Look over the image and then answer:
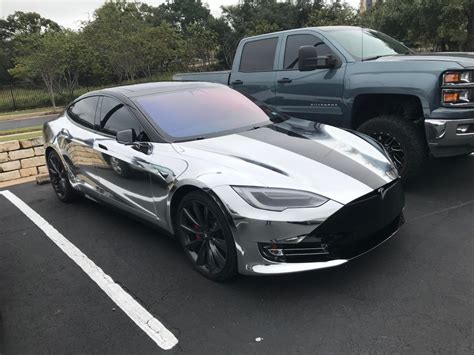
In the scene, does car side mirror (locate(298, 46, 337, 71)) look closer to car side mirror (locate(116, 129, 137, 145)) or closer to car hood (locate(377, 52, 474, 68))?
car hood (locate(377, 52, 474, 68))

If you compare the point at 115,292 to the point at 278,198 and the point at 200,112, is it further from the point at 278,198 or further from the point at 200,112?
the point at 200,112

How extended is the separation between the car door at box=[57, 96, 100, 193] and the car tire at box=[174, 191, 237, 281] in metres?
1.48

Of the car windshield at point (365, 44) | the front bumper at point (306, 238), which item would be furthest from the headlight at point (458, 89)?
the front bumper at point (306, 238)

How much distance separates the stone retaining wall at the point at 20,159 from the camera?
7.06 m

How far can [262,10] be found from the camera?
39.7 metres

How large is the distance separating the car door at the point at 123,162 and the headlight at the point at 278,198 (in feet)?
3.68

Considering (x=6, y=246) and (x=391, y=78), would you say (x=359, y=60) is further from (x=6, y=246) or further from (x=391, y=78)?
(x=6, y=246)

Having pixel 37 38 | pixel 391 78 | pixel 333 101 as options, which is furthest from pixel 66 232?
pixel 37 38

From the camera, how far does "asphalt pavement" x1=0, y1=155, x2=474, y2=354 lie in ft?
8.73

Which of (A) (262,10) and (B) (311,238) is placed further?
(A) (262,10)

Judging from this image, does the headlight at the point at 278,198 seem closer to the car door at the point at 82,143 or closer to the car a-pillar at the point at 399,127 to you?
the car door at the point at 82,143

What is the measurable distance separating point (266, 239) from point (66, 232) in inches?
104

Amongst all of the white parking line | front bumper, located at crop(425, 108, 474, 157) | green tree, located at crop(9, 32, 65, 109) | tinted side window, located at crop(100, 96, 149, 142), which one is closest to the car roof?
tinted side window, located at crop(100, 96, 149, 142)

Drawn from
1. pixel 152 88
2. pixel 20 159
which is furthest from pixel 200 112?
pixel 20 159
